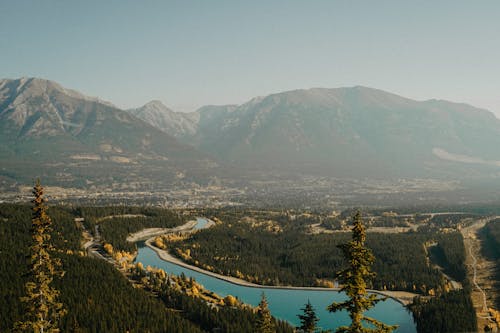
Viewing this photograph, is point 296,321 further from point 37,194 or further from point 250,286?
point 37,194

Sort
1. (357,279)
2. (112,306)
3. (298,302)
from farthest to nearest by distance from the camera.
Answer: (298,302) → (112,306) → (357,279)

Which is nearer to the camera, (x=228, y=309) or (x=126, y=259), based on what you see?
(x=228, y=309)

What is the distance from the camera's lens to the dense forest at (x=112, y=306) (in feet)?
357

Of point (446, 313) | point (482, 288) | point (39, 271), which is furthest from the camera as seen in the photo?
point (482, 288)

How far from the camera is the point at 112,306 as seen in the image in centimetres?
11856

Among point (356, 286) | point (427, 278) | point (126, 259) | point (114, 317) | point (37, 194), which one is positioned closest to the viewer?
point (356, 286)

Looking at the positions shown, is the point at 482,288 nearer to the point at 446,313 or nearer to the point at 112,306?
the point at 446,313

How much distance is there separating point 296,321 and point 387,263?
243ft

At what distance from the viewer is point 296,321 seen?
13612 centimetres

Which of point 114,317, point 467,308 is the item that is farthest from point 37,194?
point 467,308

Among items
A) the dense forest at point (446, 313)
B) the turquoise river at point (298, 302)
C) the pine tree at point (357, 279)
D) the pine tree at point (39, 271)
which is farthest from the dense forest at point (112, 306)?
the pine tree at point (357, 279)

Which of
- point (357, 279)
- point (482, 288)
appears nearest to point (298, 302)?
point (482, 288)

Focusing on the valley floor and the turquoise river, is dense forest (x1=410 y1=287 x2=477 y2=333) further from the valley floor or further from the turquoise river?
the turquoise river

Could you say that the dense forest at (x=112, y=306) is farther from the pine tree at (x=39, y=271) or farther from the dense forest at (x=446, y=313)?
the pine tree at (x=39, y=271)
